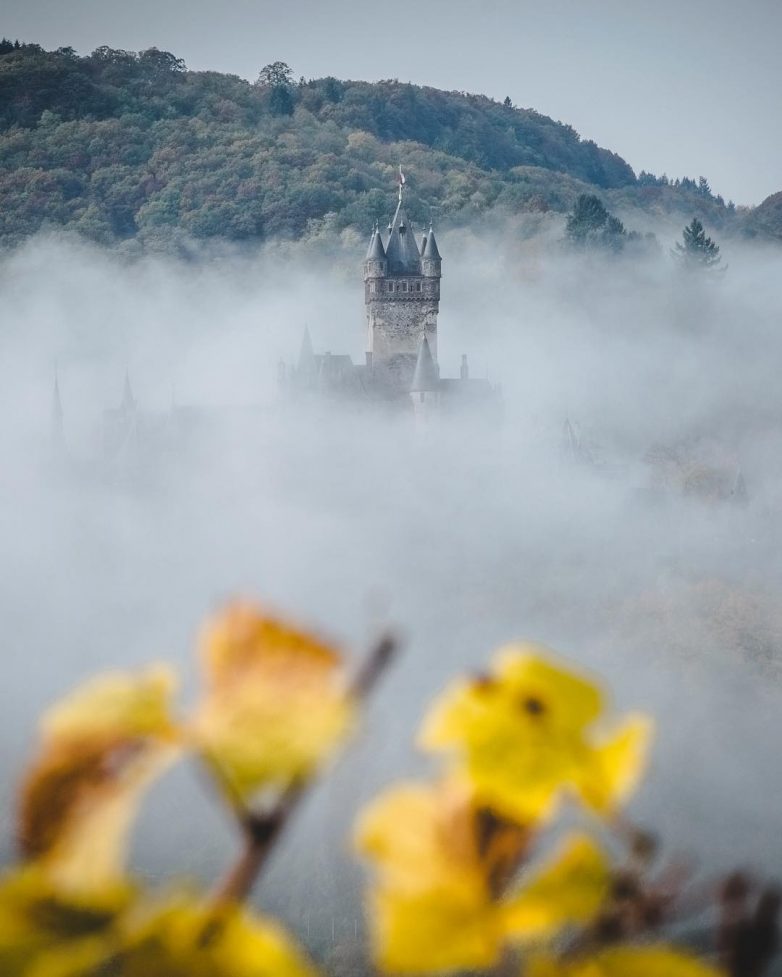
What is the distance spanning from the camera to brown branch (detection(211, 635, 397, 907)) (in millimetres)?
325

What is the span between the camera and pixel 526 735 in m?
0.41

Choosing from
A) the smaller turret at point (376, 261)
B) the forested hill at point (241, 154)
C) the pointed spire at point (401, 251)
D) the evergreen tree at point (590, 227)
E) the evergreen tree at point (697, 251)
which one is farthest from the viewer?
the forested hill at point (241, 154)

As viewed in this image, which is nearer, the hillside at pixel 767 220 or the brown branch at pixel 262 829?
the brown branch at pixel 262 829

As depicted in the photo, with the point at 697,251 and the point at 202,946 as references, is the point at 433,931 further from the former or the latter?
the point at 697,251

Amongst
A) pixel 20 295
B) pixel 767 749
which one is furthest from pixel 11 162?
pixel 767 749

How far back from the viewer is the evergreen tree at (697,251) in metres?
48.7

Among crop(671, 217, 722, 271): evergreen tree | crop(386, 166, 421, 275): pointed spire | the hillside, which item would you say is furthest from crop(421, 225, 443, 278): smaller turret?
the hillside

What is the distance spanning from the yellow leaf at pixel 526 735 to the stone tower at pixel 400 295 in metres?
31.1

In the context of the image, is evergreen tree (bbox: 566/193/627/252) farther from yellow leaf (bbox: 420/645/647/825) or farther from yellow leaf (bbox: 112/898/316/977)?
yellow leaf (bbox: 112/898/316/977)

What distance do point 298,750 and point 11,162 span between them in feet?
224

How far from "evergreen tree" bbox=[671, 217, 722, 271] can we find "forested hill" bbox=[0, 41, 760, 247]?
10432 mm

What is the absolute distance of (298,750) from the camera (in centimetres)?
35

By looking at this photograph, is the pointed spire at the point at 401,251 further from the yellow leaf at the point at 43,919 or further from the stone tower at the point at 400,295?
the yellow leaf at the point at 43,919

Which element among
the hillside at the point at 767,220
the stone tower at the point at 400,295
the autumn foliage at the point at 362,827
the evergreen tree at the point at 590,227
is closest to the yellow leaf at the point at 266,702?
the autumn foliage at the point at 362,827
